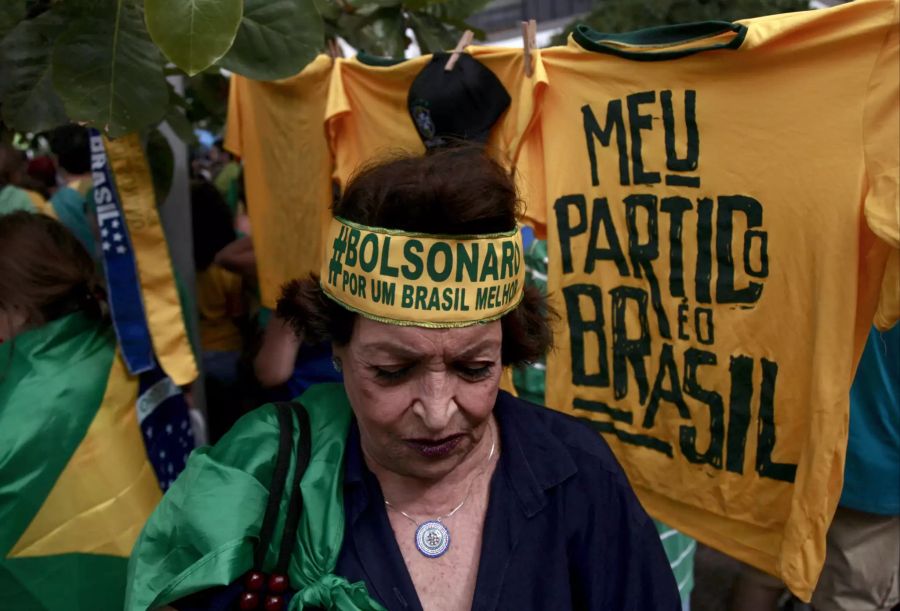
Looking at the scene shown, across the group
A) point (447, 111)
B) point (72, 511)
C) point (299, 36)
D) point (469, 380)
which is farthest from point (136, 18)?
→ point (72, 511)

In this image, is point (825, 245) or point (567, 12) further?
point (567, 12)

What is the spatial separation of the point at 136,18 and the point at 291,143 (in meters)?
1.27

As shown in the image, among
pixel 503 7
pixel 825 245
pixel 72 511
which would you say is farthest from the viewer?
pixel 503 7

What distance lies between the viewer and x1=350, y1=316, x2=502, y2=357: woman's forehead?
142 cm

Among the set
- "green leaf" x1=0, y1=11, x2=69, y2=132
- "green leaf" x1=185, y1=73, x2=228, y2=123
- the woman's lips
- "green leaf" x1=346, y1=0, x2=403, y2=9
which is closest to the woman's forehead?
the woman's lips

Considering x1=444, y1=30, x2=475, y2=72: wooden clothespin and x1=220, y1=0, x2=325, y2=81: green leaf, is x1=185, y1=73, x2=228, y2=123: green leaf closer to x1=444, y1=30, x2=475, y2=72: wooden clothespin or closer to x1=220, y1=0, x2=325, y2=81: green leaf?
x1=444, y1=30, x2=475, y2=72: wooden clothespin

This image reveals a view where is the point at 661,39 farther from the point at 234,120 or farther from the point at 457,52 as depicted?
the point at 234,120

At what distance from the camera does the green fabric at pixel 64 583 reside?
219 centimetres

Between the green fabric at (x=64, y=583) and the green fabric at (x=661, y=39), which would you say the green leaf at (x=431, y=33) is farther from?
the green fabric at (x=64, y=583)

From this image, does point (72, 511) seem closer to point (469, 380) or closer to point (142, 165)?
point (142, 165)

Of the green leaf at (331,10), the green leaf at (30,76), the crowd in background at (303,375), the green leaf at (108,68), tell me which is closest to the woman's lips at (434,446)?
the crowd in background at (303,375)

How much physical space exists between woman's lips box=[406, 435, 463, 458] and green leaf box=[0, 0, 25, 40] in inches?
53.8

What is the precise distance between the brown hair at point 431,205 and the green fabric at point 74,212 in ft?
6.86

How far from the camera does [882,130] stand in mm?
1641
